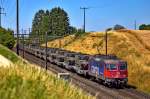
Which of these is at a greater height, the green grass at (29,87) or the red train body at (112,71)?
the green grass at (29,87)

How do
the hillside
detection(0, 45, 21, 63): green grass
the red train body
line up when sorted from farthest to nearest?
the hillside → detection(0, 45, 21, 63): green grass → the red train body

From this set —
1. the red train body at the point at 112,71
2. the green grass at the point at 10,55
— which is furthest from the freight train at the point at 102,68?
the green grass at the point at 10,55

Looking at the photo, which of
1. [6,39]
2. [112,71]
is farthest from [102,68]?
[6,39]

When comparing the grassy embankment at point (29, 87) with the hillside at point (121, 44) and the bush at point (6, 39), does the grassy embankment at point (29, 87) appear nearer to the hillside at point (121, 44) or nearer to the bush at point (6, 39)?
the hillside at point (121, 44)

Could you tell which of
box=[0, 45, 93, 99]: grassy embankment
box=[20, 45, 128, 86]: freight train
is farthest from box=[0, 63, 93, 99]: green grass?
box=[20, 45, 128, 86]: freight train

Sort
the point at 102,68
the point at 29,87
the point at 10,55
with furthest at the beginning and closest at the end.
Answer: the point at 10,55, the point at 102,68, the point at 29,87

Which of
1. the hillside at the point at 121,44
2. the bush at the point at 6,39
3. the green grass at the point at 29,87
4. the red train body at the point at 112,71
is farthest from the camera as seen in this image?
the bush at the point at 6,39

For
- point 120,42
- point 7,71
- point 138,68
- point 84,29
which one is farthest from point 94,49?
point 7,71

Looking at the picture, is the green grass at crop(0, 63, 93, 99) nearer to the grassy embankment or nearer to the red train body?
the grassy embankment

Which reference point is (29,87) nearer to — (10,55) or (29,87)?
(29,87)

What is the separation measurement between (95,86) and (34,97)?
41.1 metres

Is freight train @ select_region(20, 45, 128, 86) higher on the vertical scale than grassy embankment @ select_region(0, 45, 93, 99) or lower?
lower

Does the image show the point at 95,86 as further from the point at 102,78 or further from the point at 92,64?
the point at 92,64

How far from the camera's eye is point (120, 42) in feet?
393
